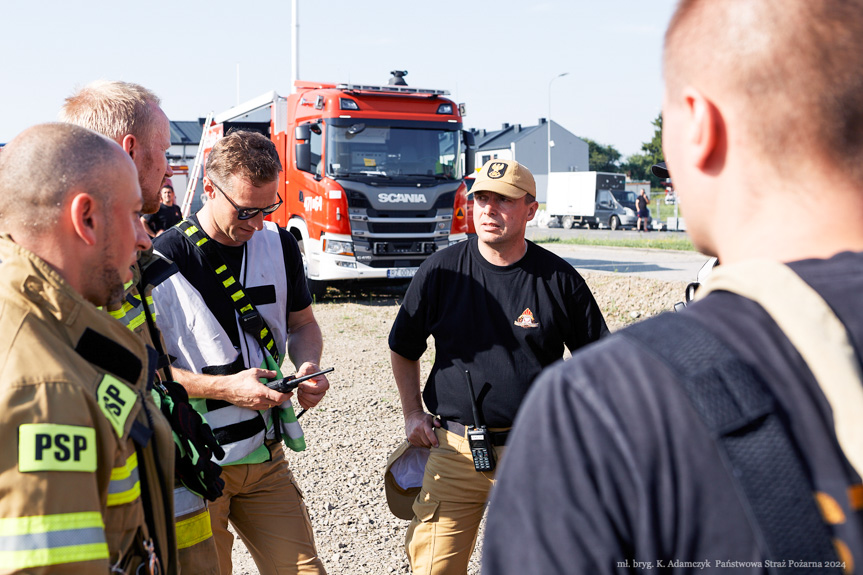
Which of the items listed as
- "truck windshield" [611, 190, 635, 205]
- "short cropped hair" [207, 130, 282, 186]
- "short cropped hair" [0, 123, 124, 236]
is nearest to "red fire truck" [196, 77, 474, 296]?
"short cropped hair" [207, 130, 282, 186]

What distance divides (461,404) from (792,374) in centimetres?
254

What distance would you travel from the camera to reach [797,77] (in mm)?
905

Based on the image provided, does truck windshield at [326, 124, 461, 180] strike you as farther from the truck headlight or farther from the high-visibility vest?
the high-visibility vest

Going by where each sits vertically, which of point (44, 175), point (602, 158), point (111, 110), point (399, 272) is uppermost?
point (602, 158)

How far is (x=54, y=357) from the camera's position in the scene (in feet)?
4.64

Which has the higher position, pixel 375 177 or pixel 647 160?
pixel 647 160

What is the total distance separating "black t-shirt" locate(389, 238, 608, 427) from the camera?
3260 millimetres

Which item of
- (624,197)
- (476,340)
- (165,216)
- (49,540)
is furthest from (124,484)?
(624,197)

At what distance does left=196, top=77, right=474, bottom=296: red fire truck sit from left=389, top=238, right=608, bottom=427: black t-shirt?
8.41 meters

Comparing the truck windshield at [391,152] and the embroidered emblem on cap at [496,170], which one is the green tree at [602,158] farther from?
A: the embroidered emblem on cap at [496,170]

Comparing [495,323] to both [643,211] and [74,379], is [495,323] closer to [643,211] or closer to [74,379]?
[74,379]

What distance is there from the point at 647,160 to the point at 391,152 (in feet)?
232

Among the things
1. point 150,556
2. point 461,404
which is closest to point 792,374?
point 150,556

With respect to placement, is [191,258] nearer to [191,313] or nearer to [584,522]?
[191,313]
